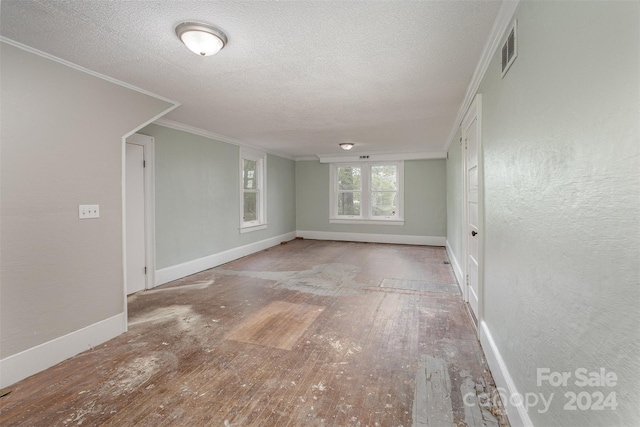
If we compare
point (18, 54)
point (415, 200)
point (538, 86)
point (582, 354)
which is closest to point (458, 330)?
Result: point (582, 354)

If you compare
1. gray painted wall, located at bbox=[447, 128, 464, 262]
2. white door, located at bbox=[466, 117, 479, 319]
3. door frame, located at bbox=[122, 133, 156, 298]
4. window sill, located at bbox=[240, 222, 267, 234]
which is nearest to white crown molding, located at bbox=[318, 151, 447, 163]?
gray painted wall, located at bbox=[447, 128, 464, 262]

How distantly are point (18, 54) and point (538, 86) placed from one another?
330 cm

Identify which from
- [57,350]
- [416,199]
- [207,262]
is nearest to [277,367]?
[57,350]

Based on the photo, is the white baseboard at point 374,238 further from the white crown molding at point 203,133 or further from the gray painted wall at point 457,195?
the white crown molding at point 203,133

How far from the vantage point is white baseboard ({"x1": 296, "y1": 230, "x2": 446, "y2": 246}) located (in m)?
7.50

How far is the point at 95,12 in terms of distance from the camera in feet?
5.86

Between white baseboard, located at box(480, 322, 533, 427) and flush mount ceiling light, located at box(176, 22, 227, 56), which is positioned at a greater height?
flush mount ceiling light, located at box(176, 22, 227, 56)

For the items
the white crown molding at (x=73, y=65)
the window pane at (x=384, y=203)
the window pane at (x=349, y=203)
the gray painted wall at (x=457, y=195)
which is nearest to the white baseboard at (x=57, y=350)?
the white crown molding at (x=73, y=65)

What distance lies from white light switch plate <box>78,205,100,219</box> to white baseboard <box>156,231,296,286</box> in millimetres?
1857

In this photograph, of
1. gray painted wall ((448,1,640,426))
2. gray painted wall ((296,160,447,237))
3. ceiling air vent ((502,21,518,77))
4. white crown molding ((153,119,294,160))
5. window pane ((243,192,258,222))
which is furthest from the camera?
gray painted wall ((296,160,447,237))

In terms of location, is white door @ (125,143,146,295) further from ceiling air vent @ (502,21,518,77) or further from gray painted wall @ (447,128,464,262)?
gray painted wall @ (447,128,464,262)

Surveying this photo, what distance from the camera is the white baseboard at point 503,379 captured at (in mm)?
1529

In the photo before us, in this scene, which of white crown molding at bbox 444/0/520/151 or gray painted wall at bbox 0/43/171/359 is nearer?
white crown molding at bbox 444/0/520/151

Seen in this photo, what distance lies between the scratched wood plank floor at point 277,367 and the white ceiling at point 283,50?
2.39 m
